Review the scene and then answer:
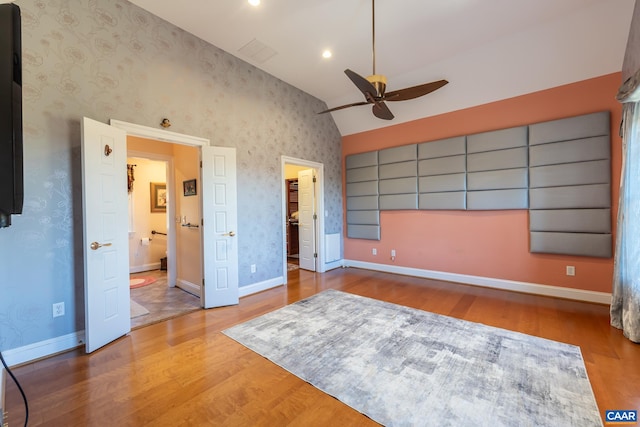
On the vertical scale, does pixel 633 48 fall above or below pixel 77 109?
above

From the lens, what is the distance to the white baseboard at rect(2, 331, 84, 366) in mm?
2127

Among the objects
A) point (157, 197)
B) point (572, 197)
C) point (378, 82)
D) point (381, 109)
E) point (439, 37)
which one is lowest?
point (572, 197)

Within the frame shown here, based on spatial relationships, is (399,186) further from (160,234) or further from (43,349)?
(160,234)

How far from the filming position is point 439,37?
3.28 m

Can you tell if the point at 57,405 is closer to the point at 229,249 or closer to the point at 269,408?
the point at 269,408

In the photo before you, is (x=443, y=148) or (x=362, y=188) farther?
(x=362, y=188)

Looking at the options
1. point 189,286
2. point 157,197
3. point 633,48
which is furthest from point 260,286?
point 633,48

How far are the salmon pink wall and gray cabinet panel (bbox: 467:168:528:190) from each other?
406 mm

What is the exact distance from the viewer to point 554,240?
353 centimetres

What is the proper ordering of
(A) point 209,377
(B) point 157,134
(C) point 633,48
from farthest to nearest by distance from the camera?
(B) point 157,134 → (C) point 633,48 → (A) point 209,377

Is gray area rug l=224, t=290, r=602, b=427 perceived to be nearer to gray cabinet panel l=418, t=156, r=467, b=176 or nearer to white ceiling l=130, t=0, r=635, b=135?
gray cabinet panel l=418, t=156, r=467, b=176

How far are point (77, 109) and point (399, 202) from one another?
15.1 ft

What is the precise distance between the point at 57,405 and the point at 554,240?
5332 mm

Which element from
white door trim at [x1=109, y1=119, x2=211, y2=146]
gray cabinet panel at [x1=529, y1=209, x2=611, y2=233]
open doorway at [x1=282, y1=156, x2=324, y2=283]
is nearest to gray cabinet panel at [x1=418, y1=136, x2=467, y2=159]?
gray cabinet panel at [x1=529, y1=209, x2=611, y2=233]
